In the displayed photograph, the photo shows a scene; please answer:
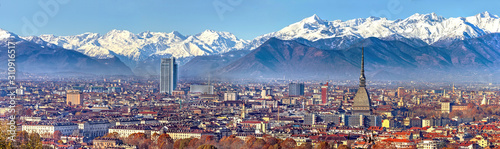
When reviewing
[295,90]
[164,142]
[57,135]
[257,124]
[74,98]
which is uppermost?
[295,90]

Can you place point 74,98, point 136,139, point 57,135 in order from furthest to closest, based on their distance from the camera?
1. point 74,98
2. point 57,135
3. point 136,139

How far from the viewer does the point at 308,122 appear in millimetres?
99562

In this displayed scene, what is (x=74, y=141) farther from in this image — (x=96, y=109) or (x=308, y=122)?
(x=96, y=109)

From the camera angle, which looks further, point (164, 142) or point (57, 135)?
point (57, 135)

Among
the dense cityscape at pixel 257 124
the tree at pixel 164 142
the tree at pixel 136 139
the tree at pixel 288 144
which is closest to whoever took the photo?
A: the tree at pixel 288 144

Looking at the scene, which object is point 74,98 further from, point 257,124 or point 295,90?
point 257,124

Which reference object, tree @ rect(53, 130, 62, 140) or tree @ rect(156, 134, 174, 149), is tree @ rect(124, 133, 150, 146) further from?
tree @ rect(53, 130, 62, 140)

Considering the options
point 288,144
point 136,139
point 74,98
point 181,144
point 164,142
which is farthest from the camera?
point 74,98

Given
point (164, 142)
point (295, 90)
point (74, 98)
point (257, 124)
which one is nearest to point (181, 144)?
point (164, 142)

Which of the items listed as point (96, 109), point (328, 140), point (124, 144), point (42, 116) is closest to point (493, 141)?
point (328, 140)

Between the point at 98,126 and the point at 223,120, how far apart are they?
53.2 feet

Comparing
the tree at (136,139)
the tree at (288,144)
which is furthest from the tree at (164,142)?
the tree at (288,144)

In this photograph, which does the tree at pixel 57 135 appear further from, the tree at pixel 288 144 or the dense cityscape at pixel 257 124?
the tree at pixel 288 144

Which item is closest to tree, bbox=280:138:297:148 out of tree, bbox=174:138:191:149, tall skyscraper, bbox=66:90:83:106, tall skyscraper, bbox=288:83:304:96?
tree, bbox=174:138:191:149
